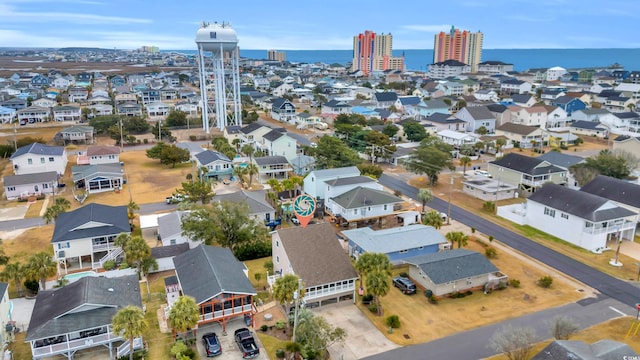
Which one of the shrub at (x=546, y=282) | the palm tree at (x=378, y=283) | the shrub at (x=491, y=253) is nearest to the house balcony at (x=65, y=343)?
the palm tree at (x=378, y=283)

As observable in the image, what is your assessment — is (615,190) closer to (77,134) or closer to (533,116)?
(533,116)

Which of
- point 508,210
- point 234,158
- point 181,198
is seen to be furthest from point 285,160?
point 508,210

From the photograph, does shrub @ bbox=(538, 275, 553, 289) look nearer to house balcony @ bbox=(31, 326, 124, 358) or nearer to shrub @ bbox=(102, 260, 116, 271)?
house balcony @ bbox=(31, 326, 124, 358)

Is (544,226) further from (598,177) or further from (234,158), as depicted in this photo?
(234,158)

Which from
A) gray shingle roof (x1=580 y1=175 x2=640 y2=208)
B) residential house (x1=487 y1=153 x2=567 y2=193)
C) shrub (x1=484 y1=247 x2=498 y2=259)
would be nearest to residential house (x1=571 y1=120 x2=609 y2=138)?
residential house (x1=487 y1=153 x2=567 y2=193)

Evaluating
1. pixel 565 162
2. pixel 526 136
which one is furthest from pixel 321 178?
pixel 526 136

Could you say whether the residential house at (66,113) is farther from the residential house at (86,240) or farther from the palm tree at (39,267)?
the palm tree at (39,267)
